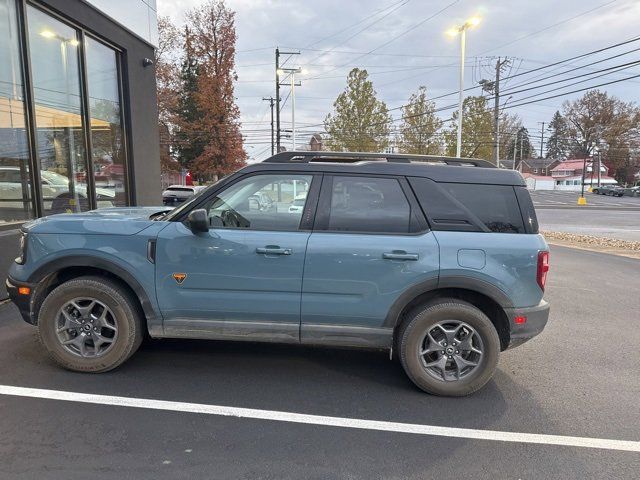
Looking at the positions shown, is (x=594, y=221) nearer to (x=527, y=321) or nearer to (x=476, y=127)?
(x=476, y=127)

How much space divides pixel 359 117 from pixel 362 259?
3065 centimetres

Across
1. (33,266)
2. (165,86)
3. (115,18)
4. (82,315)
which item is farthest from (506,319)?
(165,86)

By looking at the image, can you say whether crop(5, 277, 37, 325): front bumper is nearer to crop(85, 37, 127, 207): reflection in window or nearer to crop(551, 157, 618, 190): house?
crop(85, 37, 127, 207): reflection in window

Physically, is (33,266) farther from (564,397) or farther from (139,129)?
(139,129)

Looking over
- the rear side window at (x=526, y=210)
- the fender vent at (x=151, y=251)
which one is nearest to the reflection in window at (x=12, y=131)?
the fender vent at (x=151, y=251)

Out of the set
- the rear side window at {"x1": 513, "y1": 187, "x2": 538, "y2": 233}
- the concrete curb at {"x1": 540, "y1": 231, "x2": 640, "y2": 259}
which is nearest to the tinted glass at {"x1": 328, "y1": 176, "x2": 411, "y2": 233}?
the rear side window at {"x1": 513, "y1": 187, "x2": 538, "y2": 233}

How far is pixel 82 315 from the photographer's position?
3.75 m

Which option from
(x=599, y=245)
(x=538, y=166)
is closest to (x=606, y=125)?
(x=538, y=166)

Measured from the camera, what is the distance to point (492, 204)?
Result: 141 inches

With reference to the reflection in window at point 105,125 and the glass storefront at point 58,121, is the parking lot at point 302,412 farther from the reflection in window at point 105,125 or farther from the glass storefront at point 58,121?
the reflection in window at point 105,125

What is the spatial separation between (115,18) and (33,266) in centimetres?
742

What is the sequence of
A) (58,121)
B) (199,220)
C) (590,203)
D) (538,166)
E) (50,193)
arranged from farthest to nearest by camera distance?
(538,166), (590,203), (58,121), (50,193), (199,220)

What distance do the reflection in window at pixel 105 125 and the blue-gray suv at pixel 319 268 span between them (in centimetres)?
589

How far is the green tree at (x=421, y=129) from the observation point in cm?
3509
